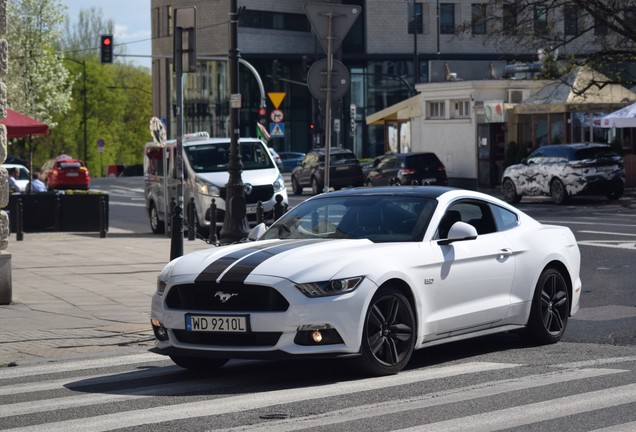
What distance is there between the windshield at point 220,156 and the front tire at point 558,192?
1249 cm

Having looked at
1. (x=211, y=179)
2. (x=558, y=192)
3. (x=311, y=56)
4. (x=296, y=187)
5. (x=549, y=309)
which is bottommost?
(x=296, y=187)

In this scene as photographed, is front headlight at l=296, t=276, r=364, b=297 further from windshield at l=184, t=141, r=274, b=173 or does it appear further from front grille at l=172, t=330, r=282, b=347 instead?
windshield at l=184, t=141, r=274, b=173

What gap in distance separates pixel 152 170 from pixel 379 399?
2397 cm

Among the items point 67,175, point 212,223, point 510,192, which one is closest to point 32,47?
point 67,175

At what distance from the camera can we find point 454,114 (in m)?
57.6

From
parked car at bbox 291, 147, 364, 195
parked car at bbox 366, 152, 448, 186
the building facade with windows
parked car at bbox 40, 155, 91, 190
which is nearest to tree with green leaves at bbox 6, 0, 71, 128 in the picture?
parked car at bbox 40, 155, 91, 190

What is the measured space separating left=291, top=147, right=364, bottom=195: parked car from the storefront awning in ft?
22.8

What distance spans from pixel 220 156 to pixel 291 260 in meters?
20.7

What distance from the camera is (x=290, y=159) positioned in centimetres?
8612

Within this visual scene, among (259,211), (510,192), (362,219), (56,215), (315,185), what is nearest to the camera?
(362,219)

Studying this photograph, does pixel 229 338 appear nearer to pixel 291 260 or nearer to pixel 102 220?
pixel 291 260

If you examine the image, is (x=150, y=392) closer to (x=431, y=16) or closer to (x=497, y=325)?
(x=497, y=325)

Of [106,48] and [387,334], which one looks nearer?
[387,334]

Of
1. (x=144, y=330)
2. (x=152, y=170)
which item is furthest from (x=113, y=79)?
(x=144, y=330)
